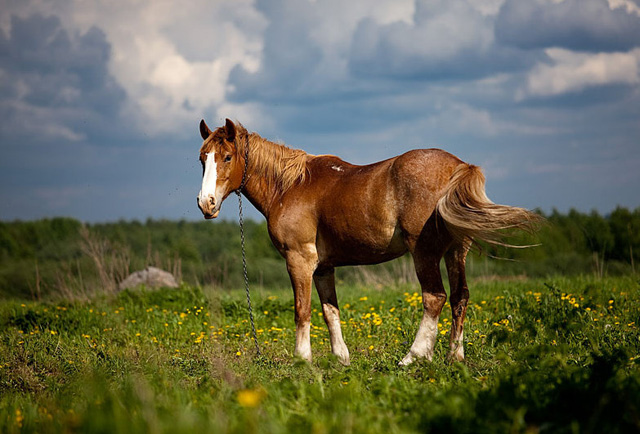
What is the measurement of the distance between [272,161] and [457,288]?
238 cm

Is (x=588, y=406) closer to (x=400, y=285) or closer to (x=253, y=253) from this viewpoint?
(x=400, y=285)

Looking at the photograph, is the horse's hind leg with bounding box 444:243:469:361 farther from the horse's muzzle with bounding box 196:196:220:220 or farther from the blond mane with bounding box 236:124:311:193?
the horse's muzzle with bounding box 196:196:220:220

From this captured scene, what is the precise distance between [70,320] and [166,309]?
149 cm

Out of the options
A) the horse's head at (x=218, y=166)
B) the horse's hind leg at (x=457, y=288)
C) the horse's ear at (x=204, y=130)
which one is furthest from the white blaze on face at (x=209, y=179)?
the horse's hind leg at (x=457, y=288)

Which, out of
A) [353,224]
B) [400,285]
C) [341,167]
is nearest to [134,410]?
[353,224]

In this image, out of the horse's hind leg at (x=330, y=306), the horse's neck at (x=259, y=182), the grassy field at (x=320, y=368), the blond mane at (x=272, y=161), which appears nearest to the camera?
the grassy field at (x=320, y=368)

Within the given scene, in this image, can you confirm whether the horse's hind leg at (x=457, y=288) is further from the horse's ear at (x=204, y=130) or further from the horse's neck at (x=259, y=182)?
the horse's ear at (x=204, y=130)

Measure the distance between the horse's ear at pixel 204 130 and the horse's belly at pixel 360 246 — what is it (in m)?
1.65

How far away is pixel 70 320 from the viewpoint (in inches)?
352

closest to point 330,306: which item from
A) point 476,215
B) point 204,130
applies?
point 476,215

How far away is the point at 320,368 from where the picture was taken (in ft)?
16.0

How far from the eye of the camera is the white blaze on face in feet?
18.6

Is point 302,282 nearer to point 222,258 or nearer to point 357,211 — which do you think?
point 357,211

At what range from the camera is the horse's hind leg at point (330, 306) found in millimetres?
5941
